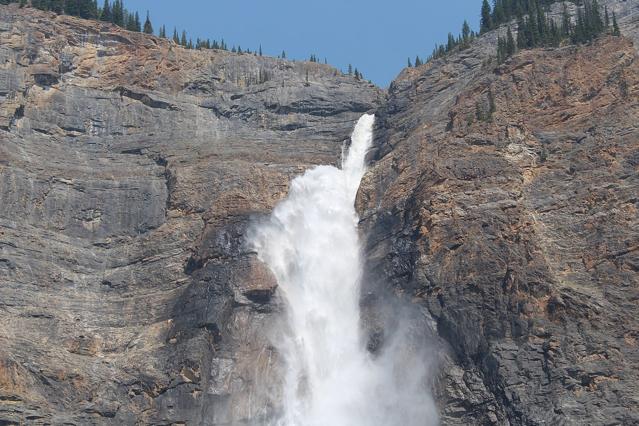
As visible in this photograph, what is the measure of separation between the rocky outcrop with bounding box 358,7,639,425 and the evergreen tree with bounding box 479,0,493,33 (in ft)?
47.1

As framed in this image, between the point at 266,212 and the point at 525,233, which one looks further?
the point at 266,212

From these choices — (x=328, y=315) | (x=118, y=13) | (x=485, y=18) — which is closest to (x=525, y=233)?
(x=328, y=315)

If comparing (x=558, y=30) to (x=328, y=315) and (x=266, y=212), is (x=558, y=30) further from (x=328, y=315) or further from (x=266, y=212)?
(x=328, y=315)

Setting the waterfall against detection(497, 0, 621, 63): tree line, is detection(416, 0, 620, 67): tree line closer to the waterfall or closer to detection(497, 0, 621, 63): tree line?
detection(497, 0, 621, 63): tree line

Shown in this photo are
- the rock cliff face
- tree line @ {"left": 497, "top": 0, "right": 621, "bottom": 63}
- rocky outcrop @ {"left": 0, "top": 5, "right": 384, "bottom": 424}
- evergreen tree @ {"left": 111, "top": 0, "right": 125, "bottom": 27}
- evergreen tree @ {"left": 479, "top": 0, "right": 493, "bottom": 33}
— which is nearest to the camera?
the rock cliff face

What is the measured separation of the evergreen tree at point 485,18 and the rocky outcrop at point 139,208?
1164cm

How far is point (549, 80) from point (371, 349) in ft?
75.1

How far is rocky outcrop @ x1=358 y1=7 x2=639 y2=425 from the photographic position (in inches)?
2281

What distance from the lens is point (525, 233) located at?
64.2 m

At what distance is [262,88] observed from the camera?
92.2 meters

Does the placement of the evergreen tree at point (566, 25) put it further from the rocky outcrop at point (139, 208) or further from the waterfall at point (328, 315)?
the rocky outcrop at point (139, 208)

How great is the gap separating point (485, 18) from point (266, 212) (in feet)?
106

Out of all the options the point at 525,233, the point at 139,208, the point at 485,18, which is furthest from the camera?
the point at 485,18

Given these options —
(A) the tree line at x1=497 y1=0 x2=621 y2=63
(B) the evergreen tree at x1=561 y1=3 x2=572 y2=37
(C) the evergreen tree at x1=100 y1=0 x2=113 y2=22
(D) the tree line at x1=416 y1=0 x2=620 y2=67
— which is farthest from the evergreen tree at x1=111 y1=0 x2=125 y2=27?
(B) the evergreen tree at x1=561 y1=3 x2=572 y2=37
